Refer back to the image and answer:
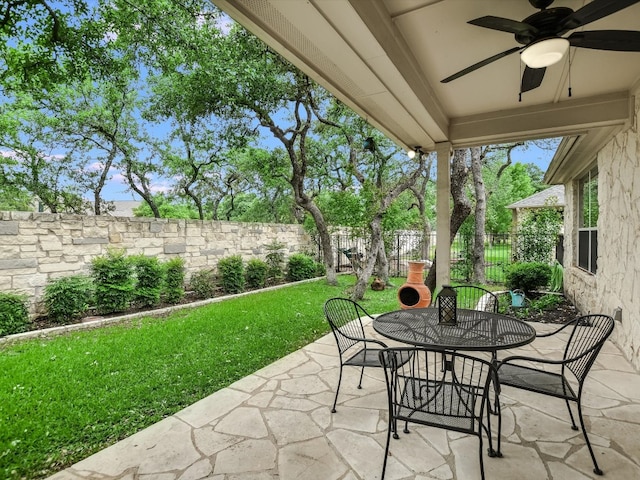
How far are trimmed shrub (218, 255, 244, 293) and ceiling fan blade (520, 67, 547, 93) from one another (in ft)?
19.1

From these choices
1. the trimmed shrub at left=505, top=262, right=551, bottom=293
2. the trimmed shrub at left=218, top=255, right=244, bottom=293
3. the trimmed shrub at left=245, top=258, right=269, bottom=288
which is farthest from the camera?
the trimmed shrub at left=245, top=258, right=269, bottom=288

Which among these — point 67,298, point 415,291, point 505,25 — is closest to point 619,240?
point 415,291

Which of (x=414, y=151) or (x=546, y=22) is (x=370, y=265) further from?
(x=546, y=22)

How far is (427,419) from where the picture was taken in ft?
5.53

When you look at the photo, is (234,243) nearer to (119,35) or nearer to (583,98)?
(119,35)

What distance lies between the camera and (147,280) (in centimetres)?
555

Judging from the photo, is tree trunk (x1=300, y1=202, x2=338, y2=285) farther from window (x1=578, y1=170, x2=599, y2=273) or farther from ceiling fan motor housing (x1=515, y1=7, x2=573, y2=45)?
ceiling fan motor housing (x1=515, y1=7, x2=573, y2=45)

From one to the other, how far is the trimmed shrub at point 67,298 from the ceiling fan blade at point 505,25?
5391 millimetres

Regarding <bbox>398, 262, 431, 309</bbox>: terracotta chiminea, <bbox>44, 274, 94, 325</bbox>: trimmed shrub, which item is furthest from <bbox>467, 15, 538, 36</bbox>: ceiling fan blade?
<bbox>44, 274, 94, 325</bbox>: trimmed shrub

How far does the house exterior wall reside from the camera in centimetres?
312

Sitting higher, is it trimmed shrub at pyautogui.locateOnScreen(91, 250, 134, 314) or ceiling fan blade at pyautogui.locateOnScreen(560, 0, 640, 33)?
ceiling fan blade at pyautogui.locateOnScreen(560, 0, 640, 33)

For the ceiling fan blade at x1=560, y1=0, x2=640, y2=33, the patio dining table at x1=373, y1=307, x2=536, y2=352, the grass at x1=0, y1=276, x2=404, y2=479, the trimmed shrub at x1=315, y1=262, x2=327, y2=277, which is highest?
the ceiling fan blade at x1=560, y1=0, x2=640, y2=33

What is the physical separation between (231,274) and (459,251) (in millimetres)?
6132

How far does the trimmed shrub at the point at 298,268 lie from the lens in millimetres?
8672
